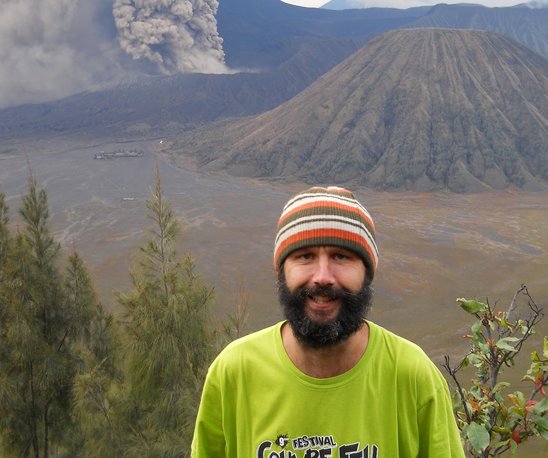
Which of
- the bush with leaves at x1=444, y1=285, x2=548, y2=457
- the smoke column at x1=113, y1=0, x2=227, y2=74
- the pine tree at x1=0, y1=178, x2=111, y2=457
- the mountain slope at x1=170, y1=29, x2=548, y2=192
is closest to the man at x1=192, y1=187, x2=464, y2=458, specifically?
the bush with leaves at x1=444, y1=285, x2=548, y2=457

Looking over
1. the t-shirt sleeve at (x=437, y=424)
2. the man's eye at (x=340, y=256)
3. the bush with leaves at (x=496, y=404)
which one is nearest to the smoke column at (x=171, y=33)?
the bush with leaves at (x=496, y=404)

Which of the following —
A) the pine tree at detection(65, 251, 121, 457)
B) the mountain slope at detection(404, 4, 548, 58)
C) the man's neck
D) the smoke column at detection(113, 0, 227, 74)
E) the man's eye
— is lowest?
the pine tree at detection(65, 251, 121, 457)

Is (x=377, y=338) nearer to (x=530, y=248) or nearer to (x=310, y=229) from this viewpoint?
(x=310, y=229)

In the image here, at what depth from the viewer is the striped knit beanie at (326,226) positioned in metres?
1.61

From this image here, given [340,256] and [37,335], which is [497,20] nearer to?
[37,335]

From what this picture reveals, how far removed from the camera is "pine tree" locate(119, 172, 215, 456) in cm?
525

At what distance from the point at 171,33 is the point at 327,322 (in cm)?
10025

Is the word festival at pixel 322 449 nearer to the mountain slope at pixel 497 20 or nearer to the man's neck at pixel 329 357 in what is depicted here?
the man's neck at pixel 329 357

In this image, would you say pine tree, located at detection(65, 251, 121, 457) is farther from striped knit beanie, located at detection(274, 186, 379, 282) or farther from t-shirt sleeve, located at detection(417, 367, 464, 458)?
t-shirt sleeve, located at detection(417, 367, 464, 458)

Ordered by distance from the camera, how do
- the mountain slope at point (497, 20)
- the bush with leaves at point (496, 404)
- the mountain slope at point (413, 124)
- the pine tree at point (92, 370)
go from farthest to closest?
the mountain slope at point (497, 20) < the mountain slope at point (413, 124) < the pine tree at point (92, 370) < the bush with leaves at point (496, 404)

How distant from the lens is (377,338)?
5.14 feet

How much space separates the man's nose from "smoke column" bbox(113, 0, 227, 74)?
95.1 metres

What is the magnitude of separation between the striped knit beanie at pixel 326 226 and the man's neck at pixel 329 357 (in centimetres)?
25

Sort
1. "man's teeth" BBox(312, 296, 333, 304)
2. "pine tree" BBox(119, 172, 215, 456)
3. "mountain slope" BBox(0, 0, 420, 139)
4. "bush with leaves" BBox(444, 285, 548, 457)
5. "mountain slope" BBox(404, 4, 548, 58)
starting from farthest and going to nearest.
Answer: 1. "mountain slope" BBox(404, 4, 548, 58)
2. "mountain slope" BBox(0, 0, 420, 139)
3. "pine tree" BBox(119, 172, 215, 456)
4. "bush with leaves" BBox(444, 285, 548, 457)
5. "man's teeth" BBox(312, 296, 333, 304)
